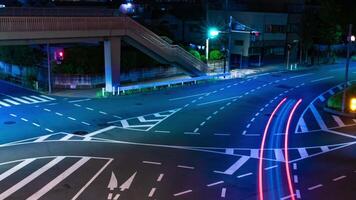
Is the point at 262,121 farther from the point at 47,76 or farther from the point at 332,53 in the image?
the point at 332,53

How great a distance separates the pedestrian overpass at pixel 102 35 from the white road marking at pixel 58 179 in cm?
1300

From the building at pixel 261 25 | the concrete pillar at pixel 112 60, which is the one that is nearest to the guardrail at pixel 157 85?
the concrete pillar at pixel 112 60

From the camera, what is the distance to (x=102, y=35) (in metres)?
35.5

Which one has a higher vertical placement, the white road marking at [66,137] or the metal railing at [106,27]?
the metal railing at [106,27]

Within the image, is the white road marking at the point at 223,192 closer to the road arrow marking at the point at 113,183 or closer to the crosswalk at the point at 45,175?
the road arrow marking at the point at 113,183

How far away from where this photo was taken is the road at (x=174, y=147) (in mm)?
17484

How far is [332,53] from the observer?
224 feet

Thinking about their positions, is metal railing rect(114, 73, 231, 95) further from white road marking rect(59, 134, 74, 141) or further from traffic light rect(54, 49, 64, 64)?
white road marking rect(59, 134, 74, 141)

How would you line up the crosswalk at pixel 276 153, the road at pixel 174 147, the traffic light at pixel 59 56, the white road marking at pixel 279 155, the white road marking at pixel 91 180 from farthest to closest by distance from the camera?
the traffic light at pixel 59 56 < the crosswalk at pixel 276 153 < the white road marking at pixel 279 155 < the road at pixel 174 147 < the white road marking at pixel 91 180

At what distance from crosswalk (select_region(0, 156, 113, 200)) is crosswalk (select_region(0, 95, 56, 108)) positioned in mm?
13454

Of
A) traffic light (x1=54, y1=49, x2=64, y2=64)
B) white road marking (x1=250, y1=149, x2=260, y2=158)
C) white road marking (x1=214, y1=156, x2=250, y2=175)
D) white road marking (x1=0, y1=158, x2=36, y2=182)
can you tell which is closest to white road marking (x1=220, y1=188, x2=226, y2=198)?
white road marking (x1=214, y1=156, x2=250, y2=175)

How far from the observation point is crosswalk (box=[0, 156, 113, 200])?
16.8m

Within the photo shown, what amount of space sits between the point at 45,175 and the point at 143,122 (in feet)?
33.9

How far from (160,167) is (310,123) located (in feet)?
45.1
